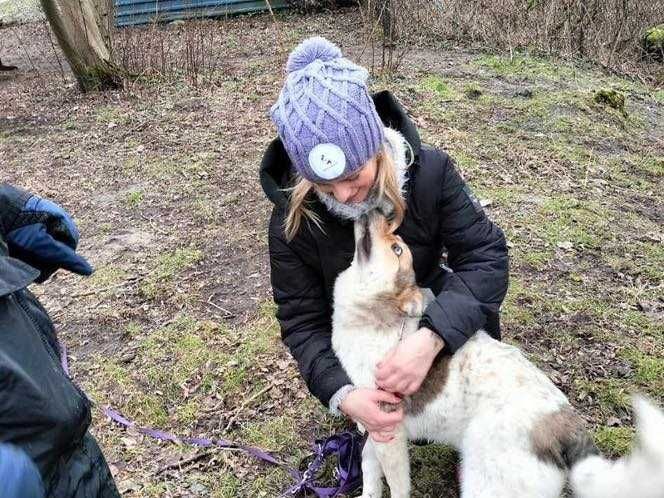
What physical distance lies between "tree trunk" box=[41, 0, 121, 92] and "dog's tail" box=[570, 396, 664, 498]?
875 cm

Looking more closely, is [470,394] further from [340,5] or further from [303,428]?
[340,5]

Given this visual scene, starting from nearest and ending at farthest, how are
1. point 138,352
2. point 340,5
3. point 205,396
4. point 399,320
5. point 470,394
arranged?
point 470,394
point 399,320
point 205,396
point 138,352
point 340,5

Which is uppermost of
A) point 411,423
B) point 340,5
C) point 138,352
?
point 411,423

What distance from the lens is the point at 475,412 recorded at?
7.13 feet

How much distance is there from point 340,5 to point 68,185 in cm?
1018

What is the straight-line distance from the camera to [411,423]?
7.80 feet

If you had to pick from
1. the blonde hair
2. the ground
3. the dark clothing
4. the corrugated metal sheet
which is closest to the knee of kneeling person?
the dark clothing

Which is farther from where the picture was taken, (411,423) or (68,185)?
(68,185)

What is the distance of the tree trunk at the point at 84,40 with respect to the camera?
28.3 feet

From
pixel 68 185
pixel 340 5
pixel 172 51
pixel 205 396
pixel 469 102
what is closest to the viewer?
pixel 205 396

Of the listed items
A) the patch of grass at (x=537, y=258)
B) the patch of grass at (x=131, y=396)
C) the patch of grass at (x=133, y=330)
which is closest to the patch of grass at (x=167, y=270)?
the patch of grass at (x=133, y=330)

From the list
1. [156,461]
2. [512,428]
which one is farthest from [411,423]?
[156,461]

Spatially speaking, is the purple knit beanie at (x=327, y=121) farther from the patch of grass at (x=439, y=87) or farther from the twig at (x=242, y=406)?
the patch of grass at (x=439, y=87)

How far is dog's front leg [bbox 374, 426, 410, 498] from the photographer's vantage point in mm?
2361
